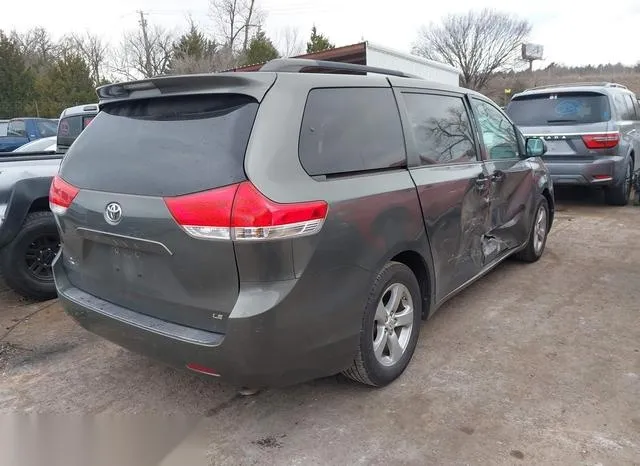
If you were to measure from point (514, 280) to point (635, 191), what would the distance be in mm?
5324

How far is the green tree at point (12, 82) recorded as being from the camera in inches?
1158

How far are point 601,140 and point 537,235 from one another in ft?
10.3

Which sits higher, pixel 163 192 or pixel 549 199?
pixel 163 192

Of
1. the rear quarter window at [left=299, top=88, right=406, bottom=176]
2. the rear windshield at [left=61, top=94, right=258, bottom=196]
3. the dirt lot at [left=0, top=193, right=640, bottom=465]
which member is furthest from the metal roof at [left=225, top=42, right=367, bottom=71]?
the rear windshield at [left=61, top=94, right=258, bottom=196]

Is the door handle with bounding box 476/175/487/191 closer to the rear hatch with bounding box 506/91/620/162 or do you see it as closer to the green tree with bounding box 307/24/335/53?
the rear hatch with bounding box 506/91/620/162

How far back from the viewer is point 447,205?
3381 mm

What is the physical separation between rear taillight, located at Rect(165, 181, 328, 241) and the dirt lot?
1.14 m

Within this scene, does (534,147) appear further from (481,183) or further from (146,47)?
(146,47)

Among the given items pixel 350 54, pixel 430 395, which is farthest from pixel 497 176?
pixel 350 54

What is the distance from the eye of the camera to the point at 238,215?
7.22 feet

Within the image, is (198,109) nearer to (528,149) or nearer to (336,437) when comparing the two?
(336,437)

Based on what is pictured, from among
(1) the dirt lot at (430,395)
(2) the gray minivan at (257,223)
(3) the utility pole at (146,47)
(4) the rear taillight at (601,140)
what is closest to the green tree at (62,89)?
(3) the utility pole at (146,47)

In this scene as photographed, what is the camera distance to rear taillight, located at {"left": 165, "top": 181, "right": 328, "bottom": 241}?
7.23 ft

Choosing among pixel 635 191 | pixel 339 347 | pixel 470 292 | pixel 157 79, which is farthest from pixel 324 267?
pixel 635 191
